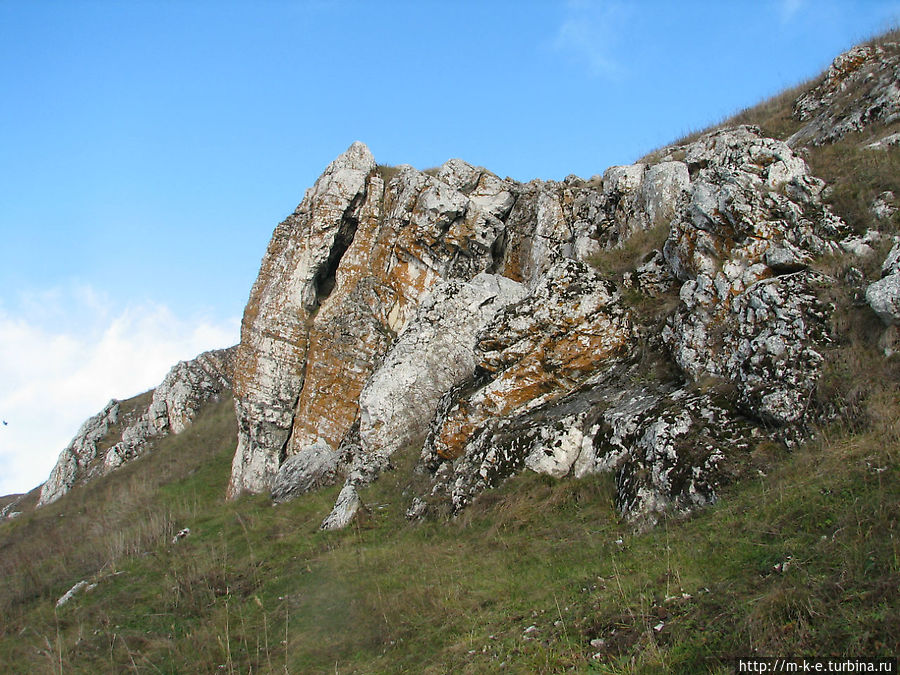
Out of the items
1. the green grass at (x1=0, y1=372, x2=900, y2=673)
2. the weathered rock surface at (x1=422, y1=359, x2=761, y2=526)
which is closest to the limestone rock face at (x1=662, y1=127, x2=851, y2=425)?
the weathered rock surface at (x1=422, y1=359, x2=761, y2=526)

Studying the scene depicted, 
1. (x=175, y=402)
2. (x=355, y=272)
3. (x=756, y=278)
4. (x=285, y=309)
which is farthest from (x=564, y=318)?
(x=175, y=402)

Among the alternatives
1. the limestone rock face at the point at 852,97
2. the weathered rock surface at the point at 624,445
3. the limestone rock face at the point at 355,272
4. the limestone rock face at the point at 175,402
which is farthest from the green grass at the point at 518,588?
the limestone rock face at the point at 175,402

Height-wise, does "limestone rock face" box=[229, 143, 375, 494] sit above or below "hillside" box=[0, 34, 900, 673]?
above

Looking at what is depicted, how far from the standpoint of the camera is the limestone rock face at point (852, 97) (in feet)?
46.6

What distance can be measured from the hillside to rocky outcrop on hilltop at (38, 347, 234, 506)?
10.7 meters

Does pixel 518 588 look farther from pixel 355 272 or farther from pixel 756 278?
pixel 355 272

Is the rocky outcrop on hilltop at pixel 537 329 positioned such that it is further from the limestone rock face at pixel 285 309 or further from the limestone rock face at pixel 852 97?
the limestone rock face at pixel 852 97

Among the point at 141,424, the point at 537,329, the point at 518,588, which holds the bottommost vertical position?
the point at 518,588

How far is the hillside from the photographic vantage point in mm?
4801

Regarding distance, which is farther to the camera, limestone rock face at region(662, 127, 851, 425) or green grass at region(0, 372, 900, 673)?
limestone rock face at region(662, 127, 851, 425)

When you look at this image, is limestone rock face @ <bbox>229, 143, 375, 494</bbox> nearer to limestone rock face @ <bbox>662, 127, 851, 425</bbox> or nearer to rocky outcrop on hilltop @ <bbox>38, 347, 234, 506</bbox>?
rocky outcrop on hilltop @ <bbox>38, 347, 234, 506</bbox>

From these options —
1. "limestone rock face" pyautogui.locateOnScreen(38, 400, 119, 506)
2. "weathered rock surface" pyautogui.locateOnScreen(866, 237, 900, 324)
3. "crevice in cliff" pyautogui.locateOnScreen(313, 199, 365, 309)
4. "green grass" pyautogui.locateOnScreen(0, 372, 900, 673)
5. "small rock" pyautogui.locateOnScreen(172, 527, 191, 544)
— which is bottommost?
"green grass" pyautogui.locateOnScreen(0, 372, 900, 673)

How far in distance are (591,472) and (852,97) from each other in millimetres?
15398

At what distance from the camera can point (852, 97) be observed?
16.4m
